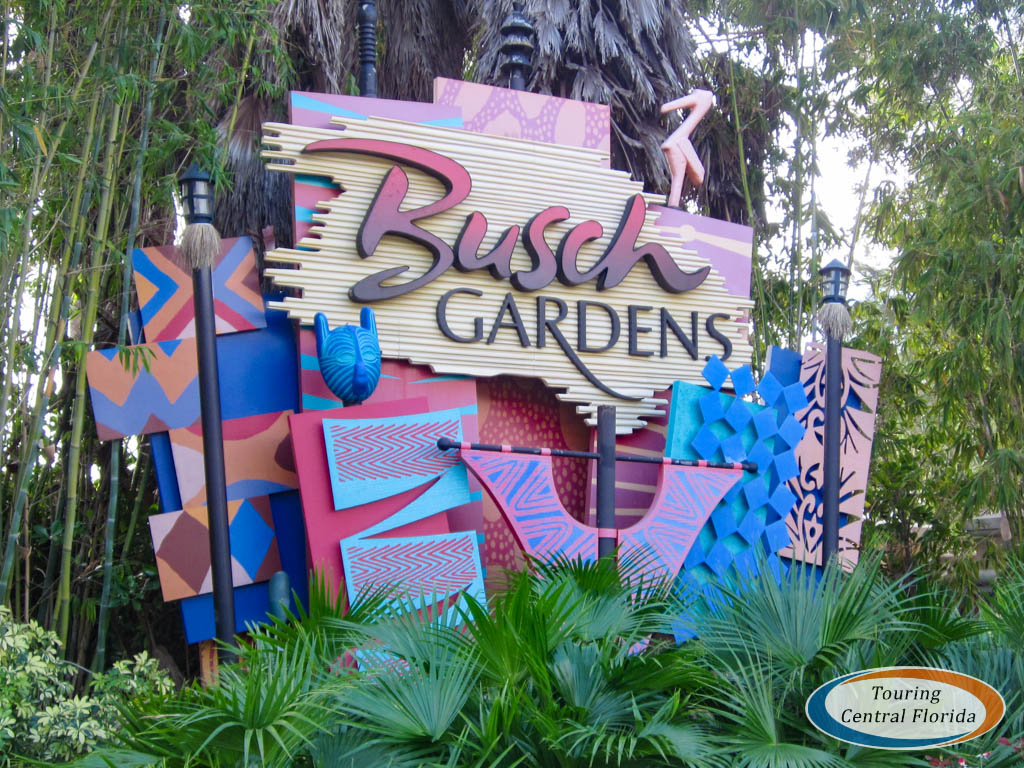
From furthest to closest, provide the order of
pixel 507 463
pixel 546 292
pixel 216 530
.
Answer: pixel 546 292
pixel 507 463
pixel 216 530

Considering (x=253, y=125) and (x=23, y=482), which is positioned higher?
(x=253, y=125)

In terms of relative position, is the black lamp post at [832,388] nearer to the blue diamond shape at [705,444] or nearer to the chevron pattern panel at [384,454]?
the blue diamond shape at [705,444]

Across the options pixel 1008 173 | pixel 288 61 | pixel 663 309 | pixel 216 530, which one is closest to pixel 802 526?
pixel 663 309

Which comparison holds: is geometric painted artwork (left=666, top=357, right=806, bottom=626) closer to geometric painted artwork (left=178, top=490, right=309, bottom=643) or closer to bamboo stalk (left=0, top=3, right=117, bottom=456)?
geometric painted artwork (left=178, top=490, right=309, bottom=643)

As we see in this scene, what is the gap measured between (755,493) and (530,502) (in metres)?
1.99

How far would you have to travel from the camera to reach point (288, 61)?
9.23 meters

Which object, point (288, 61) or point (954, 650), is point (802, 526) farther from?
point (288, 61)

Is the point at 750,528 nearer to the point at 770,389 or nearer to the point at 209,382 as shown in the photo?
the point at 770,389

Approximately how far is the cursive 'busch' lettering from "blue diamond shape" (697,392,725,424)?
1073 mm

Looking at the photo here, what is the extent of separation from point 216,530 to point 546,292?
337 centimetres

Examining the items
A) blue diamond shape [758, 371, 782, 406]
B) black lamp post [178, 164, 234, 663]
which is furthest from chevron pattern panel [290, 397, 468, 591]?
blue diamond shape [758, 371, 782, 406]

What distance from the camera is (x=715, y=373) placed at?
8797mm

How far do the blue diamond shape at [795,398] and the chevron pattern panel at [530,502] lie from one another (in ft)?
7.78

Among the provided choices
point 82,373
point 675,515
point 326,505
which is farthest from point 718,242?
point 82,373
